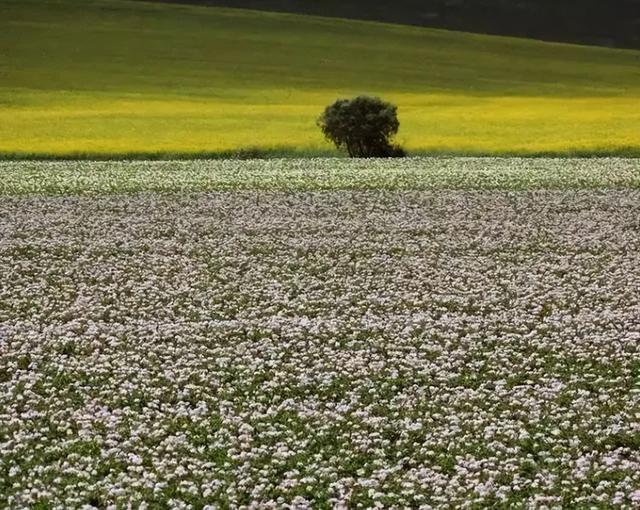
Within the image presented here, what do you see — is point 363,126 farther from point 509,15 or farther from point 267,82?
point 509,15

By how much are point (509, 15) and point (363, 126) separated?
84305mm

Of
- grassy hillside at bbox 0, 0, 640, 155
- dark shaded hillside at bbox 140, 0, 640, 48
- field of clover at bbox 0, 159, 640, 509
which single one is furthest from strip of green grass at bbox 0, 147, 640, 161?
dark shaded hillside at bbox 140, 0, 640, 48

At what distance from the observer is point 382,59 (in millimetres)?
90750

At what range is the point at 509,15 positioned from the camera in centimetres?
12438

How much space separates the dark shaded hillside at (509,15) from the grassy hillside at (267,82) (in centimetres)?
897

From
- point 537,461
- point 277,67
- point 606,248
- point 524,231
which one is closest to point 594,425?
point 537,461

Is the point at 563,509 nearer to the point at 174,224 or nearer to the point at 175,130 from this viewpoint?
the point at 174,224

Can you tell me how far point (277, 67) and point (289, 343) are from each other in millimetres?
71261

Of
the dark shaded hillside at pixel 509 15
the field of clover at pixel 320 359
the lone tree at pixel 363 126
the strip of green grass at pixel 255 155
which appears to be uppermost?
the dark shaded hillside at pixel 509 15

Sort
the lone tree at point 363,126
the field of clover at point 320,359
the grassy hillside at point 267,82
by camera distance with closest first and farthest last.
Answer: the field of clover at point 320,359, the lone tree at point 363,126, the grassy hillside at point 267,82

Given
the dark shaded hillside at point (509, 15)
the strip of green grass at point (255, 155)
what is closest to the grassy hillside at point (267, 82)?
the strip of green grass at point (255, 155)

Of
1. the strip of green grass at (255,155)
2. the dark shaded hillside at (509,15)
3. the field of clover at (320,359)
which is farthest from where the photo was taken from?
the dark shaded hillside at (509,15)

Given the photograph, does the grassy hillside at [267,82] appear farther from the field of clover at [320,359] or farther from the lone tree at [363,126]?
the field of clover at [320,359]

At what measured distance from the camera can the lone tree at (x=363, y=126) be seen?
45.4 metres
